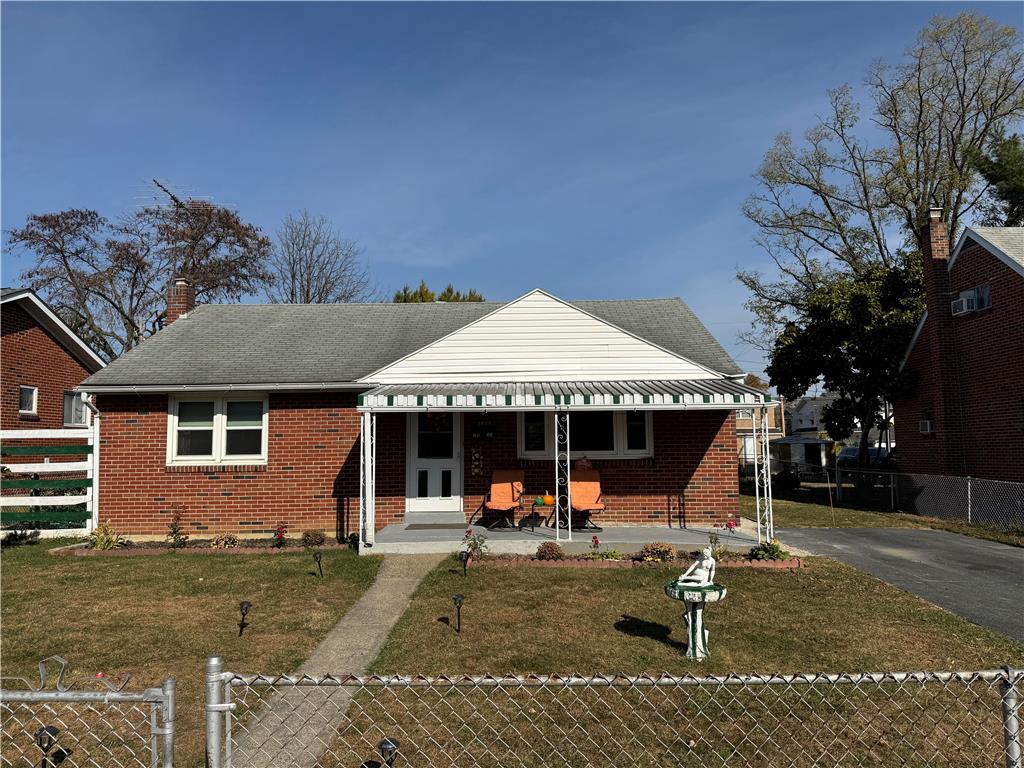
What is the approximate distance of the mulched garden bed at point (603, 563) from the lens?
9453mm

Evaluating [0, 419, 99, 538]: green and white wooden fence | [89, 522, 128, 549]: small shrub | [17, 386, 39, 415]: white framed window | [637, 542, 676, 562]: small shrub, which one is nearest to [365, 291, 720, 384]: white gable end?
[637, 542, 676, 562]: small shrub

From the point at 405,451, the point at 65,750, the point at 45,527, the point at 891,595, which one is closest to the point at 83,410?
the point at 45,527

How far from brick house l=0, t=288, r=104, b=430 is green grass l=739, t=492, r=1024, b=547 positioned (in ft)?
65.4

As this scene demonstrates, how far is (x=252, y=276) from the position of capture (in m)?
36.7

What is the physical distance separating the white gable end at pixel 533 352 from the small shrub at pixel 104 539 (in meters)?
5.46

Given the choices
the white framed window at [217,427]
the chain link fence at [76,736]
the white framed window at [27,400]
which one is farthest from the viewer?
the white framed window at [27,400]

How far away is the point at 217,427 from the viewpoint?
12562 mm

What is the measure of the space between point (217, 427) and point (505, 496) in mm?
6284

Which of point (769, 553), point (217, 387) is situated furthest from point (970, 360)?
point (217, 387)

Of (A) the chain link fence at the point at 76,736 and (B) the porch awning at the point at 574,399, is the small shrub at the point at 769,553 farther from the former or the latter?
(A) the chain link fence at the point at 76,736

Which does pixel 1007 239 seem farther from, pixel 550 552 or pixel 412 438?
pixel 412 438

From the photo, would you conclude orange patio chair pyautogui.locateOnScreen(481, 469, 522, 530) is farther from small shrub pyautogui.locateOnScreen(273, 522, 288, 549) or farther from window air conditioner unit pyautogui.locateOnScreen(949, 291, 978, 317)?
window air conditioner unit pyautogui.locateOnScreen(949, 291, 978, 317)

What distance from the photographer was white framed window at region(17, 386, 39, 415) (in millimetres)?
18297

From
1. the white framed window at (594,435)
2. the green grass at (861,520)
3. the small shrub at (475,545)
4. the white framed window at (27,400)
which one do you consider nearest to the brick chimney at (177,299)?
the white framed window at (27,400)
